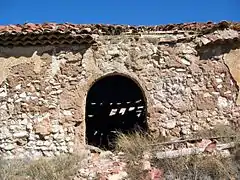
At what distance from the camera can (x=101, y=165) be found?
9734mm

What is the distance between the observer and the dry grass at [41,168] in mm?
9281

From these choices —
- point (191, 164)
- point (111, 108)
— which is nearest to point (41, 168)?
point (191, 164)

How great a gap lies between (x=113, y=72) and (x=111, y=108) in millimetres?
3300

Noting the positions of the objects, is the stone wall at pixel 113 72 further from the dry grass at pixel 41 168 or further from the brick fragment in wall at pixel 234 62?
the dry grass at pixel 41 168

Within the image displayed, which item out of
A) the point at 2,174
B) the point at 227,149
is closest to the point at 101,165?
the point at 2,174

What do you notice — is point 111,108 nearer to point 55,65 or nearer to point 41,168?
point 55,65

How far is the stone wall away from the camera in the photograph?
10.7 m

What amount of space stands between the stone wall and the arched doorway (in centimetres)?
287

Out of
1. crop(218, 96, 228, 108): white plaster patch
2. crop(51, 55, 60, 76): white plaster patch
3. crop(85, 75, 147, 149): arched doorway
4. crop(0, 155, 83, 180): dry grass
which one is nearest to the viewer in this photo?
crop(0, 155, 83, 180): dry grass

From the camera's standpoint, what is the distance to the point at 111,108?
14047 millimetres

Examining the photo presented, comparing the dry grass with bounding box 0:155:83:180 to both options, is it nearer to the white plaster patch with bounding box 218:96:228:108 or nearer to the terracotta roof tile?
the terracotta roof tile

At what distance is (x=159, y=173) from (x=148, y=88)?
250 cm

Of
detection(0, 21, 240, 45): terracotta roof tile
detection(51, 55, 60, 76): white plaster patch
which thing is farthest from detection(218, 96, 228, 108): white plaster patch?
detection(51, 55, 60, 76): white plaster patch

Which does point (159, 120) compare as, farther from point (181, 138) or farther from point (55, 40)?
point (55, 40)
